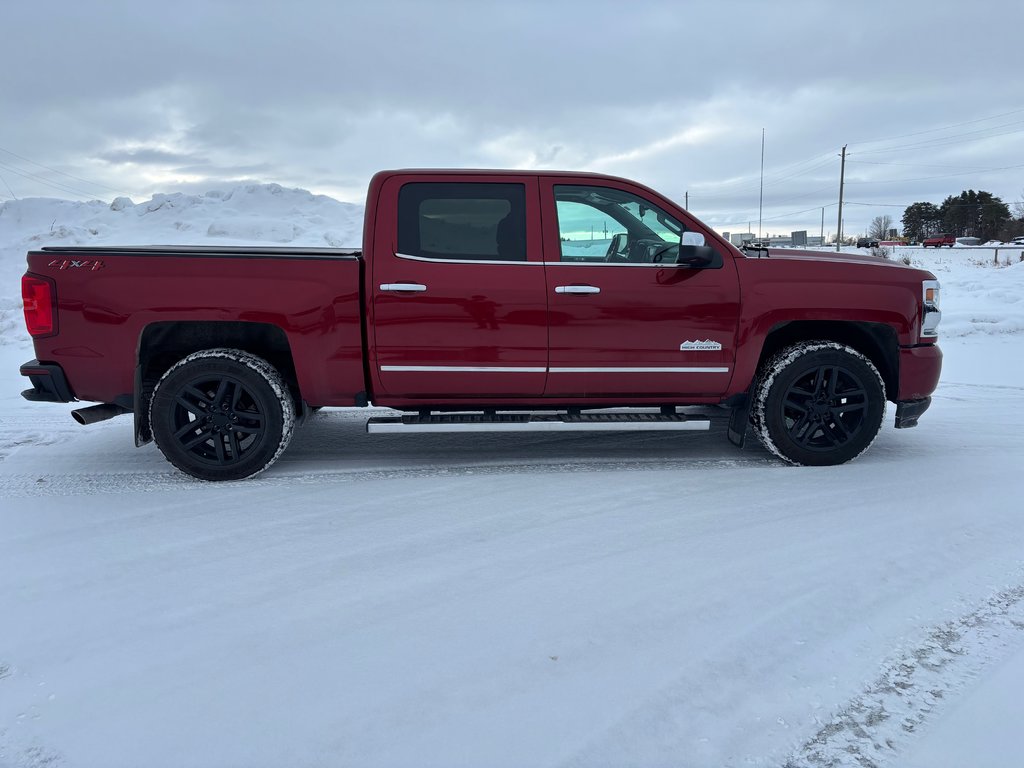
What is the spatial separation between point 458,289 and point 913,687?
3003mm

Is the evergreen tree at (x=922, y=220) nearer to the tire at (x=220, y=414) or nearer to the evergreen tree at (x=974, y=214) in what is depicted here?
the evergreen tree at (x=974, y=214)

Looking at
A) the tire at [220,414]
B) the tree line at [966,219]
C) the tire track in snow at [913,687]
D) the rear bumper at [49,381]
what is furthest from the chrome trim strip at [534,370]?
the tree line at [966,219]

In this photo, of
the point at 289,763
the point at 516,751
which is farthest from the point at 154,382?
the point at 516,751

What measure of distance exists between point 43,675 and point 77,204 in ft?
92.3

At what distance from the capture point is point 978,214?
7569 centimetres

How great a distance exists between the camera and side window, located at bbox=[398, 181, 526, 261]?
4406mm

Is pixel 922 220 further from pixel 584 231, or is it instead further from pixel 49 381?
pixel 49 381

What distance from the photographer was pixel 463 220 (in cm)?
445

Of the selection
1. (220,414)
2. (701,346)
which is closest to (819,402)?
(701,346)

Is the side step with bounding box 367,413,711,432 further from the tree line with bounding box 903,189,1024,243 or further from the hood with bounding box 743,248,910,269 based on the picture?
the tree line with bounding box 903,189,1024,243

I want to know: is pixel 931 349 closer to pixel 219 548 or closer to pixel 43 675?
pixel 219 548

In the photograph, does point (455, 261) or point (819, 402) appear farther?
point (819, 402)

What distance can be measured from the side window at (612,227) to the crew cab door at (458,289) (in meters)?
0.20

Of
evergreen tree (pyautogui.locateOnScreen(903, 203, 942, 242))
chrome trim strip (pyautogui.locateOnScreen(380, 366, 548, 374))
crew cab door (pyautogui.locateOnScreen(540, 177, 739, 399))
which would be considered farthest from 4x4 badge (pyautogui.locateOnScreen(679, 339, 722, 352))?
evergreen tree (pyautogui.locateOnScreen(903, 203, 942, 242))
